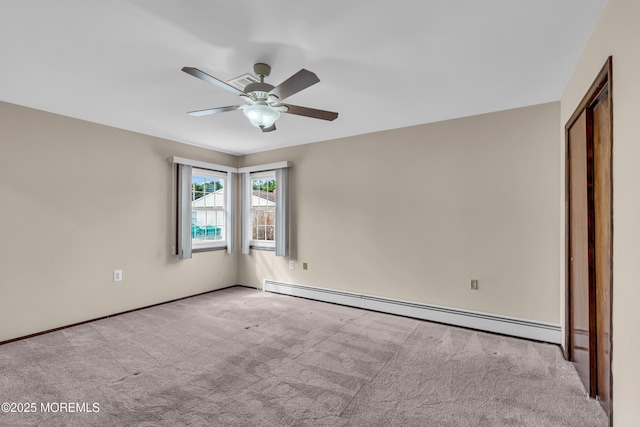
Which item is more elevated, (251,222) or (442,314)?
(251,222)

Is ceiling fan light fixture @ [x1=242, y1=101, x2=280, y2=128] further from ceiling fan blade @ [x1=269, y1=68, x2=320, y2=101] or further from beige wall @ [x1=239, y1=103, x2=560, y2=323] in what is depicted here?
beige wall @ [x1=239, y1=103, x2=560, y2=323]

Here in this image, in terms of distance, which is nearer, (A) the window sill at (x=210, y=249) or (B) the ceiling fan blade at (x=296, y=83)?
(B) the ceiling fan blade at (x=296, y=83)

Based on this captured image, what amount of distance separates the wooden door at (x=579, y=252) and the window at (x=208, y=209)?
14.8 ft

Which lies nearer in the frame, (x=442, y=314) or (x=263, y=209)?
(x=442, y=314)

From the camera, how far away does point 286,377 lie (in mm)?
2379

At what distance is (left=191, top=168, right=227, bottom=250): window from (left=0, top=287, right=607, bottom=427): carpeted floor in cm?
165

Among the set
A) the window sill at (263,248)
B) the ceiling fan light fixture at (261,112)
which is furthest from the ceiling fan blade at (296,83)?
the window sill at (263,248)

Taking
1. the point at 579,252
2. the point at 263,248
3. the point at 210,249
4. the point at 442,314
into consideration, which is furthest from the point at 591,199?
the point at 210,249

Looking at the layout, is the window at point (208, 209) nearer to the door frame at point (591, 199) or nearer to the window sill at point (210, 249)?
the window sill at point (210, 249)

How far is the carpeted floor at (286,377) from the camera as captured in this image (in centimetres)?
193

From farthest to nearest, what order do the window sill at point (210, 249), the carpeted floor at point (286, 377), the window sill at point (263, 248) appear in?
the window sill at point (263, 248)
the window sill at point (210, 249)
the carpeted floor at point (286, 377)

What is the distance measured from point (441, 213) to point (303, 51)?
94.8 inches

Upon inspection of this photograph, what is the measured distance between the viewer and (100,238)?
370 centimetres

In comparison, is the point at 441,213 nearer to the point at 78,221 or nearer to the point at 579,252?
the point at 579,252
